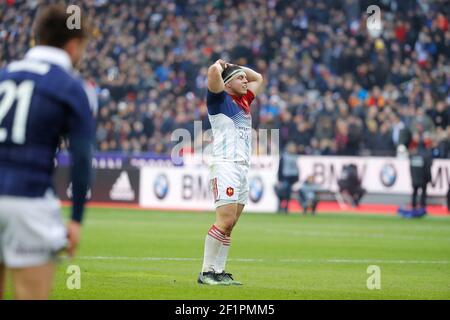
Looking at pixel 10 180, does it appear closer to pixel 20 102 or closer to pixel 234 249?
pixel 20 102

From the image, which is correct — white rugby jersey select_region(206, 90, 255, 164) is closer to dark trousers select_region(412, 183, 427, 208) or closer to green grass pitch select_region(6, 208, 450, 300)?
green grass pitch select_region(6, 208, 450, 300)

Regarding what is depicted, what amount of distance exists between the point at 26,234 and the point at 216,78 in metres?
5.58

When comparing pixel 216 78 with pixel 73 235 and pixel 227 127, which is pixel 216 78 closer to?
pixel 227 127

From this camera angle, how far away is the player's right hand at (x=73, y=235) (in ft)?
18.8

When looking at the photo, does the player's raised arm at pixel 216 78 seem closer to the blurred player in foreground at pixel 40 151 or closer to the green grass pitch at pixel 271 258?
the green grass pitch at pixel 271 258

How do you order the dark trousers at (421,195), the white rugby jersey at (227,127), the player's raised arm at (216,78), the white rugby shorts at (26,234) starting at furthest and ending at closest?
the dark trousers at (421,195) → the white rugby jersey at (227,127) → the player's raised arm at (216,78) → the white rugby shorts at (26,234)

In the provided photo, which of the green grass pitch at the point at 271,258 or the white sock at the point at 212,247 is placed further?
the white sock at the point at 212,247

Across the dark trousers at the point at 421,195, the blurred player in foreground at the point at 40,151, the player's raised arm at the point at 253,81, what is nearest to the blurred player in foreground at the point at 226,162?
the player's raised arm at the point at 253,81

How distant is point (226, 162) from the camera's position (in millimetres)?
11477

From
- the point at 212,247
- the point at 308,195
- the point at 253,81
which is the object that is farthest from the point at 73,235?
the point at 308,195

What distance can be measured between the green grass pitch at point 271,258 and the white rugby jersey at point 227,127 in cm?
151

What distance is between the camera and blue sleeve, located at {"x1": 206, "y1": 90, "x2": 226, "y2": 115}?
1136cm

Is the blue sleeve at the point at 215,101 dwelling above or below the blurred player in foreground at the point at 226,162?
above

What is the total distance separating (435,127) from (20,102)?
25.1 metres
